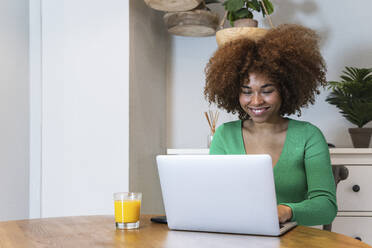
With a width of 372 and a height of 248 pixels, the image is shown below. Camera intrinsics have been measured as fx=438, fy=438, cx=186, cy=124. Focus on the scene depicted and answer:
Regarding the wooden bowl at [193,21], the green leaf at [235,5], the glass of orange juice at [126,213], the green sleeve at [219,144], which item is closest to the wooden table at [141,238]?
the glass of orange juice at [126,213]

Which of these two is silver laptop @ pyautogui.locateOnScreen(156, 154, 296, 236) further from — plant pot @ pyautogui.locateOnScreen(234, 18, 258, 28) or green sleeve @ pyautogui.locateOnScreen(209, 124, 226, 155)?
plant pot @ pyautogui.locateOnScreen(234, 18, 258, 28)

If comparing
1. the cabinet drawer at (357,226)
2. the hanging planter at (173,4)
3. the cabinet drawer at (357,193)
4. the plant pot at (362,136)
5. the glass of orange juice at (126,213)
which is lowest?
the cabinet drawer at (357,226)

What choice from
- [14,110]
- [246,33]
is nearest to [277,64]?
[246,33]

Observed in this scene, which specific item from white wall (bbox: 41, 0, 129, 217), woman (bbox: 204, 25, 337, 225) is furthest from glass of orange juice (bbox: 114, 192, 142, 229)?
white wall (bbox: 41, 0, 129, 217)

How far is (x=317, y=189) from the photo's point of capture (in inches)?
58.1

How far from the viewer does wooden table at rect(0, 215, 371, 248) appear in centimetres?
94

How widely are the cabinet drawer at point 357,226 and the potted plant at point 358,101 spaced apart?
1.33ft

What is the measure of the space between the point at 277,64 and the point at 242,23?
0.64m

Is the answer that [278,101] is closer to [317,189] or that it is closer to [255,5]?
[317,189]

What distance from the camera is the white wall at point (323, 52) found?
8.55 feet

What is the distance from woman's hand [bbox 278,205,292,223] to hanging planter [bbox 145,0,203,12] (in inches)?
51.0

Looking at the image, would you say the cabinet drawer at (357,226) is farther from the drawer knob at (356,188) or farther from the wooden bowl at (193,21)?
the wooden bowl at (193,21)

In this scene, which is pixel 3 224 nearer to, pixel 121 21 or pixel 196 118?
pixel 121 21

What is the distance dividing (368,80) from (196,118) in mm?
1031
